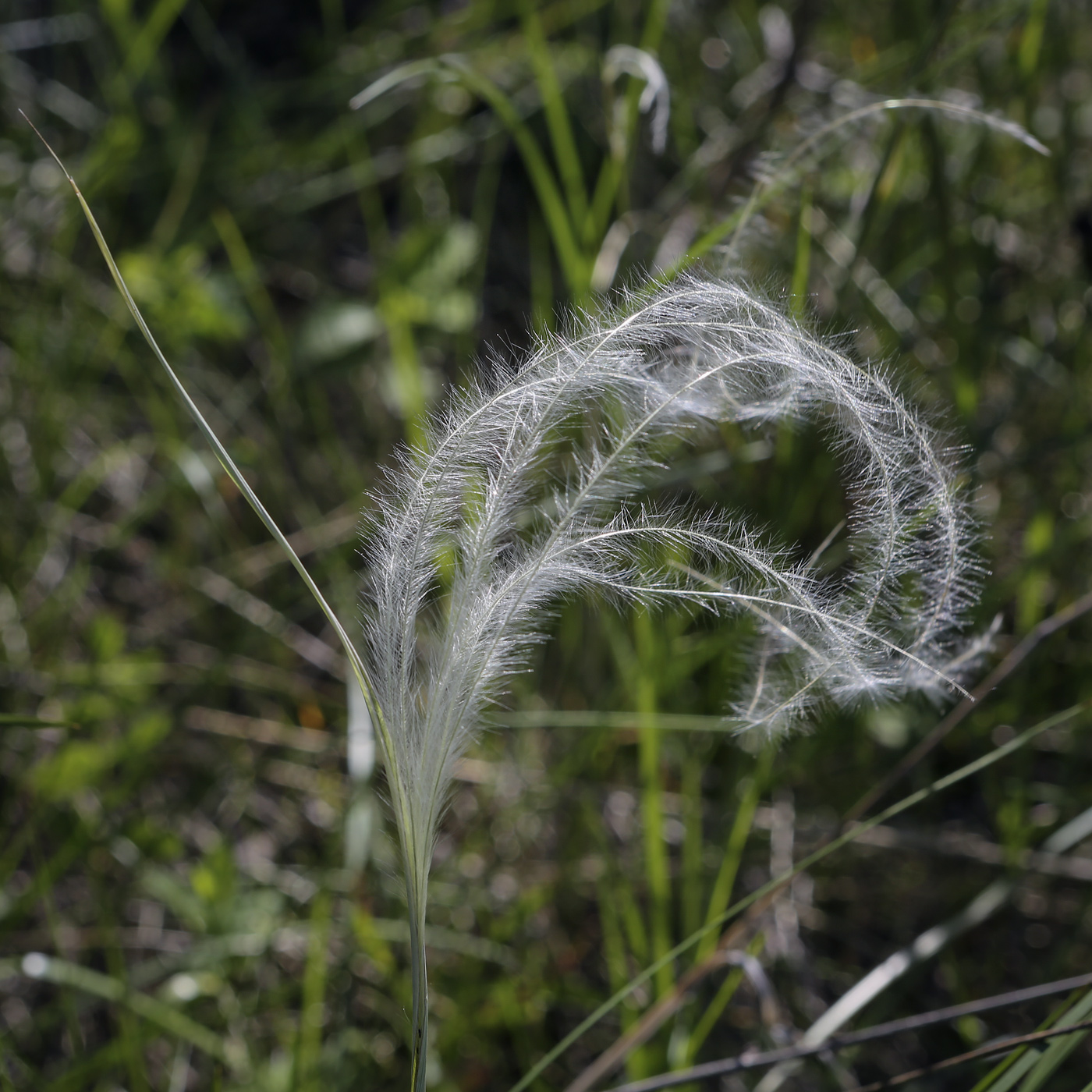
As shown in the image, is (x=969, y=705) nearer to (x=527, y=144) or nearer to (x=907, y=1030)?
(x=907, y=1030)

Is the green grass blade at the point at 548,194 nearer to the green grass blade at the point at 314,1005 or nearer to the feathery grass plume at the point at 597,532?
the feathery grass plume at the point at 597,532

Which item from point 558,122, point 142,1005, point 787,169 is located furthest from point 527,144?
point 142,1005

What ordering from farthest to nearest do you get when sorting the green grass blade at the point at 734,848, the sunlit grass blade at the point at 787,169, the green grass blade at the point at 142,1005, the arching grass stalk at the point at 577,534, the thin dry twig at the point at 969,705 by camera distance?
the green grass blade at the point at 734,848
the green grass blade at the point at 142,1005
the thin dry twig at the point at 969,705
the sunlit grass blade at the point at 787,169
the arching grass stalk at the point at 577,534

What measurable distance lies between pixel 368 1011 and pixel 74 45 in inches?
120

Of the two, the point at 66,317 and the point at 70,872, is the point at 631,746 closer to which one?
the point at 70,872

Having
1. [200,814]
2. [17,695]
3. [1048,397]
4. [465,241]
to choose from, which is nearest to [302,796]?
[200,814]

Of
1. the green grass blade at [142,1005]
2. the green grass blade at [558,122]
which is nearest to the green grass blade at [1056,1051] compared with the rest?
the green grass blade at [142,1005]

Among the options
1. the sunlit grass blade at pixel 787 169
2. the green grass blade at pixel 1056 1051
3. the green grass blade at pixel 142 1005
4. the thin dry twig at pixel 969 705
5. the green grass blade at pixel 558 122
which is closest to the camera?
the green grass blade at pixel 1056 1051

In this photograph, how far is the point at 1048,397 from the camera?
91.0 inches

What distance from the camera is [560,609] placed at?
194 cm

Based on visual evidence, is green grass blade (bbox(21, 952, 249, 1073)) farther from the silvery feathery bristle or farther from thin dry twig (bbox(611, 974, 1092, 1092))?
the silvery feathery bristle

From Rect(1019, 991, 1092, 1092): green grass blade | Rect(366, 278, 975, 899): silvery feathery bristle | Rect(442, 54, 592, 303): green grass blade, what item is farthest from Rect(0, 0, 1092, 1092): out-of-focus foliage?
Rect(1019, 991, 1092, 1092): green grass blade

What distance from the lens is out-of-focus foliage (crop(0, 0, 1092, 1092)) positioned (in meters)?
1.71

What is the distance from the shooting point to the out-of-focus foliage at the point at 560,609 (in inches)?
67.4
